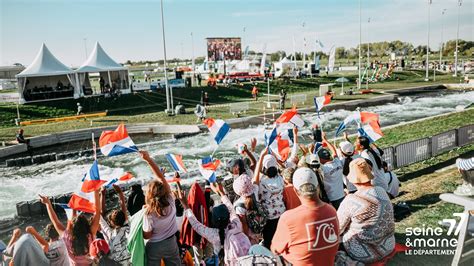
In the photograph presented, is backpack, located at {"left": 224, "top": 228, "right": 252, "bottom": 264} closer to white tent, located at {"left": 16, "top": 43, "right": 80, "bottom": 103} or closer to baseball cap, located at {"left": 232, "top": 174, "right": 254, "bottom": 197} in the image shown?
baseball cap, located at {"left": 232, "top": 174, "right": 254, "bottom": 197}

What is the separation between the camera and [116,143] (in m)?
6.40

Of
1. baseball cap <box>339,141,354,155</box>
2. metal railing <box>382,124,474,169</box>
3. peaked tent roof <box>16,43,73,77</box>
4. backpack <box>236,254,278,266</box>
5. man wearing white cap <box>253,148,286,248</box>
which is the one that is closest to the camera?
backpack <box>236,254,278,266</box>

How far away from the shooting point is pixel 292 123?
31.9 ft

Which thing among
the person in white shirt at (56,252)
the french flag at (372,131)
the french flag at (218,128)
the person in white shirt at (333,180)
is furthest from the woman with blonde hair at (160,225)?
the french flag at (372,131)

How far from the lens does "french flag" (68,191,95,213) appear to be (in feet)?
19.1

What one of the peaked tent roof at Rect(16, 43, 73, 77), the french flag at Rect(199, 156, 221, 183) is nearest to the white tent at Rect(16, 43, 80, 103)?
the peaked tent roof at Rect(16, 43, 73, 77)

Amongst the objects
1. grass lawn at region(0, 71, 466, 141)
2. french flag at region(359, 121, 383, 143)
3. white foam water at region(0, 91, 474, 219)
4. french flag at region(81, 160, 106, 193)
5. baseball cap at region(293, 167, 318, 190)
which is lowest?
white foam water at region(0, 91, 474, 219)

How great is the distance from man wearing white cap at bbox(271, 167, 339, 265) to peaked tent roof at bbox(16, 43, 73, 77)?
3327 cm

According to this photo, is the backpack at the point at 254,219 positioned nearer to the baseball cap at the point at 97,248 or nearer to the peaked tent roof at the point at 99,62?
the baseball cap at the point at 97,248

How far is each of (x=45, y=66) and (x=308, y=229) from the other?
113ft

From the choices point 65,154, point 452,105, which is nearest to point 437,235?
point 65,154

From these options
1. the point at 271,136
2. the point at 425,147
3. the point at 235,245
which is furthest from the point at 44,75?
the point at 235,245

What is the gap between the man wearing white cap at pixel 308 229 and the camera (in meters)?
3.62

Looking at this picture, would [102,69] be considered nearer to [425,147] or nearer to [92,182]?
[425,147]
